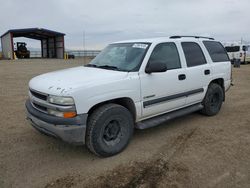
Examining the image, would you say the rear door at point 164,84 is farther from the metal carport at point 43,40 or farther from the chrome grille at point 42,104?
the metal carport at point 43,40

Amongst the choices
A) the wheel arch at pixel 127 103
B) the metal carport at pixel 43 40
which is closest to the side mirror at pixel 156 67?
the wheel arch at pixel 127 103

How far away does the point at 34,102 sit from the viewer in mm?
3678

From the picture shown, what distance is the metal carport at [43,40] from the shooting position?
34156 millimetres

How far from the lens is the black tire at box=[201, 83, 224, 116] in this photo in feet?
17.8

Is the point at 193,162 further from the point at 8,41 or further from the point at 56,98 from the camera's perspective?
the point at 8,41

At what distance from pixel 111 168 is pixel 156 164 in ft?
2.16

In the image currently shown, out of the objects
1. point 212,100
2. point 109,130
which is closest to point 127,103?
point 109,130

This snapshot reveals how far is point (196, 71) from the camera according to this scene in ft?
16.1

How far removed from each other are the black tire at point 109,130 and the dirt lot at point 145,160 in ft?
0.56

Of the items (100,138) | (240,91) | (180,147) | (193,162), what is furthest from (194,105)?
(240,91)

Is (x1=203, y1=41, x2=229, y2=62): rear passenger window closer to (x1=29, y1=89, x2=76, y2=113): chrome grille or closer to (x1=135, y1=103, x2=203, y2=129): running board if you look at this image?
(x1=135, y1=103, x2=203, y2=129): running board

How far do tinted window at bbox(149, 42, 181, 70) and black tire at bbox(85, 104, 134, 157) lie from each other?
1.14 meters

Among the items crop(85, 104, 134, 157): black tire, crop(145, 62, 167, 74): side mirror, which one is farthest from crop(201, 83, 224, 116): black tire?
crop(85, 104, 134, 157): black tire

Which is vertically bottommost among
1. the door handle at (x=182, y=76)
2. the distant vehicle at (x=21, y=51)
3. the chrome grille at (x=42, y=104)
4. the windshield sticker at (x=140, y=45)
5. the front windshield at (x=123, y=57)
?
the chrome grille at (x=42, y=104)
